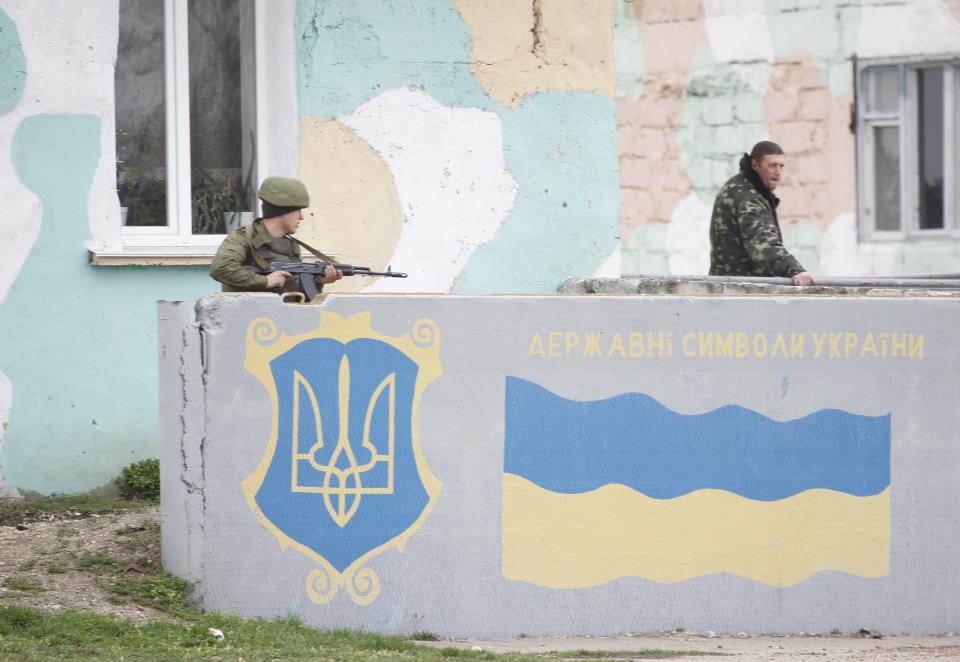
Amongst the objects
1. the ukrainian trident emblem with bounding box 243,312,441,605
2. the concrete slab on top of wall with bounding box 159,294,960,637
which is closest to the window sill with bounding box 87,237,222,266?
the concrete slab on top of wall with bounding box 159,294,960,637

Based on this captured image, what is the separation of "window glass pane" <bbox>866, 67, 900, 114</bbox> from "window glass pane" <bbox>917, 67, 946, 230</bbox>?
0.26 m

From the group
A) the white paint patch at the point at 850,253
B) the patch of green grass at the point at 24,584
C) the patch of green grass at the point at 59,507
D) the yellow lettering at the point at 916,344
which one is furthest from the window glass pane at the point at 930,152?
the patch of green grass at the point at 24,584

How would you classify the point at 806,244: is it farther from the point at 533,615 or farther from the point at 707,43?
the point at 533,615

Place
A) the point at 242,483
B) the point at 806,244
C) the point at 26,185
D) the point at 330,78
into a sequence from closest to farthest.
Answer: the point at 242,483, the point at 26,185, the point at 330,78, the point at 806,244

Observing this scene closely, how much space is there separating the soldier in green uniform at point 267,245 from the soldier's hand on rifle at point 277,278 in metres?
0.02

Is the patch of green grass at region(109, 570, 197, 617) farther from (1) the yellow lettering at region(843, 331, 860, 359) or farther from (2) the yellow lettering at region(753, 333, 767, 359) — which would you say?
(1) the yellow lettering at region(843, 331, 860, 359)

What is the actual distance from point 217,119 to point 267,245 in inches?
66.6

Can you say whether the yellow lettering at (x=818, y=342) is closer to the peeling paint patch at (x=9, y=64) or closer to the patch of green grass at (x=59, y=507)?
the patch of green grass at (x=59, y=507)

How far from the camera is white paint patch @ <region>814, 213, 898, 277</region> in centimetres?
1636

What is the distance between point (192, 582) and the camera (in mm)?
6723

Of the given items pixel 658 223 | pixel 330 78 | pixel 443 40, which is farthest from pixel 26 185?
pixel 658 223

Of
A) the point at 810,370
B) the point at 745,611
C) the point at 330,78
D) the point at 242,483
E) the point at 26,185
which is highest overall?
the point at 330,78

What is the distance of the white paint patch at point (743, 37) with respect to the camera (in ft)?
53.9

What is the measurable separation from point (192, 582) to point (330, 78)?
139 inches
